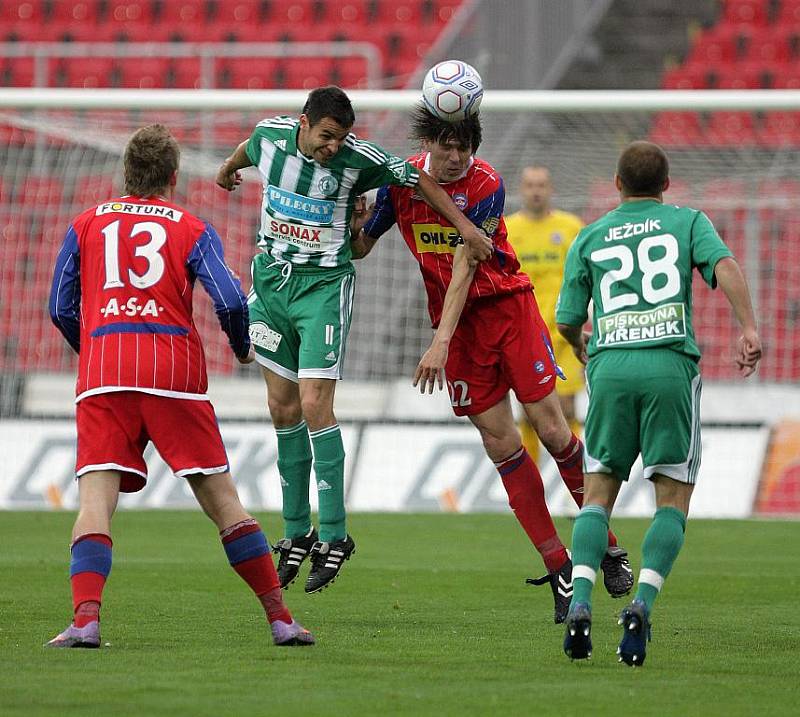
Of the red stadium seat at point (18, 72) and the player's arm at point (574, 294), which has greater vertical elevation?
the red stadium seat at point (18, 72)

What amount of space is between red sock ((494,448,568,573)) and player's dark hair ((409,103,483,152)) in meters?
1.50

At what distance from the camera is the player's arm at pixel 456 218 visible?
6773mm

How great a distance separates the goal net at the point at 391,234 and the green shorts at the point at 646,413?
841cm

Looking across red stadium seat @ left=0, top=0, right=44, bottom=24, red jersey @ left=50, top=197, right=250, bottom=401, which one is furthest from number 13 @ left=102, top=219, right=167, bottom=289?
red stadium seat @ left=0, top=0, right=44, bottom=24

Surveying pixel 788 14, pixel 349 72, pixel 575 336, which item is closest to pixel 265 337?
pixel 575 336

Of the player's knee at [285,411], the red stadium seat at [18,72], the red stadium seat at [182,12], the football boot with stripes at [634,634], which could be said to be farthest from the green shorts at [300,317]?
the red stadium seat at [182,12]

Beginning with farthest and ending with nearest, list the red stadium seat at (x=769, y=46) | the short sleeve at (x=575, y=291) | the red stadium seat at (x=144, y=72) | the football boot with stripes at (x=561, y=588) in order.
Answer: the red stadium seat at (x=144, y=72) < the red stadium seat at (x=769, y=46) < the football boot with stripes at (x=561, y=588) < the short sleeve at (x=575, y=291)

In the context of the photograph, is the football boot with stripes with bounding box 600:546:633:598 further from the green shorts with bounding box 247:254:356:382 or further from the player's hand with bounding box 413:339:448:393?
the green shorts with bounding box 247:254:356:382

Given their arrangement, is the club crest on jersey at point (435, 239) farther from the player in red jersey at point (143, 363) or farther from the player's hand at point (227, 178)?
the player in red jersey at point (143, 363)

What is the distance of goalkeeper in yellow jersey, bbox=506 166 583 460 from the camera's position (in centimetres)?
1124

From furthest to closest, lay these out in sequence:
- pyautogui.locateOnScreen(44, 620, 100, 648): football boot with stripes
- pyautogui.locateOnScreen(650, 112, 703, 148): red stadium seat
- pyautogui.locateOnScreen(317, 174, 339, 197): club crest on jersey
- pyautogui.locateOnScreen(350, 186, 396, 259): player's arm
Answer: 1. pyautogui.locateOnScreen(650, 112, 703, 148): red stadium seat
2. pyautogui.locateOnScreen(350, 186, 396, 259): player's arm
3. pyautogui.locateOnScreen(317, 174, 339, 197): club crest on jersey
4. pyautogui.locateOnScreen(44, 620, 100, 648): football boot with stripes

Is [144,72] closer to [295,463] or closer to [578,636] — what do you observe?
[295,463]

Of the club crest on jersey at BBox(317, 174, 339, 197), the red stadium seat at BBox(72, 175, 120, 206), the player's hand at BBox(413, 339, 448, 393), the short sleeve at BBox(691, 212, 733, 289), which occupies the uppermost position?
the red stadium seat at BBox(72, 175, 120, 206)

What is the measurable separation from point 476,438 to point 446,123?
19.7 feet
